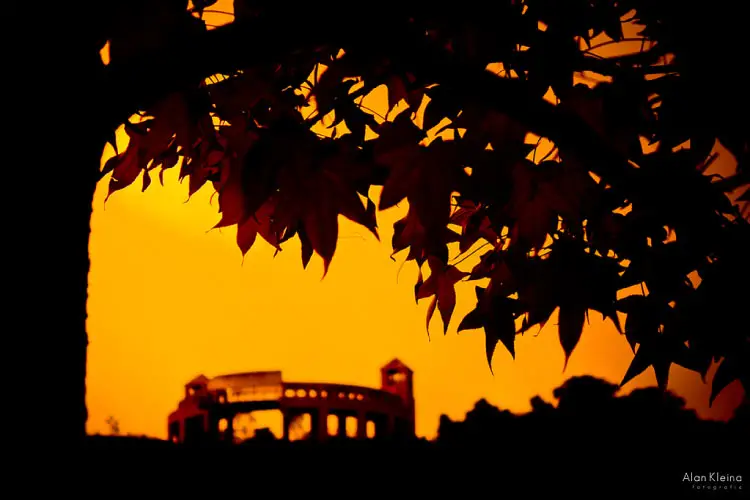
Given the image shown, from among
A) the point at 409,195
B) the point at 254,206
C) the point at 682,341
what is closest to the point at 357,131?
the point at 409,195

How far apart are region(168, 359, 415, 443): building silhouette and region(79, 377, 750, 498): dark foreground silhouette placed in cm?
1903

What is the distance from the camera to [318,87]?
2268 mm

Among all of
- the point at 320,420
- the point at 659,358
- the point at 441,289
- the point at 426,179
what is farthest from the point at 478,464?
the point at 320,420

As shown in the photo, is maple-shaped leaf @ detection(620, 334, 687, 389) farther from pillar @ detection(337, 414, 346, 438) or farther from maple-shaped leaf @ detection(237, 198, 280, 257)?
pillar @ detection(337, 414, 346, 438)

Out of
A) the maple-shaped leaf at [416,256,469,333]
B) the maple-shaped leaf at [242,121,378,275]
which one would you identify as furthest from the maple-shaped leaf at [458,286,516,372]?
the maple-shaped leaf at [242,121,378,275]

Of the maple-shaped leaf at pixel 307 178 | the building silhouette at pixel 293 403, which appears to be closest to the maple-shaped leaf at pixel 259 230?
the maple-shaped leaf at pixel 307 178

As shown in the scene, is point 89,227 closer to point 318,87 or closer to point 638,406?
point 318,87

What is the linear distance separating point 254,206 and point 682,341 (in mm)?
1387

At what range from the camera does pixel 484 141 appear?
2070 millimetres

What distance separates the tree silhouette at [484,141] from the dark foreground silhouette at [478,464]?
1.47 meters

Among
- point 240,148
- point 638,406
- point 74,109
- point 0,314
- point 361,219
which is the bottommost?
point 638,406

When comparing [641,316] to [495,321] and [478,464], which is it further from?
[478,464]

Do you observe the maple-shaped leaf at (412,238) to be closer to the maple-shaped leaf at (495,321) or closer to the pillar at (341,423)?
the maple-shaped leaf at (495,321)

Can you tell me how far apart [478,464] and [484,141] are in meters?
2.45
